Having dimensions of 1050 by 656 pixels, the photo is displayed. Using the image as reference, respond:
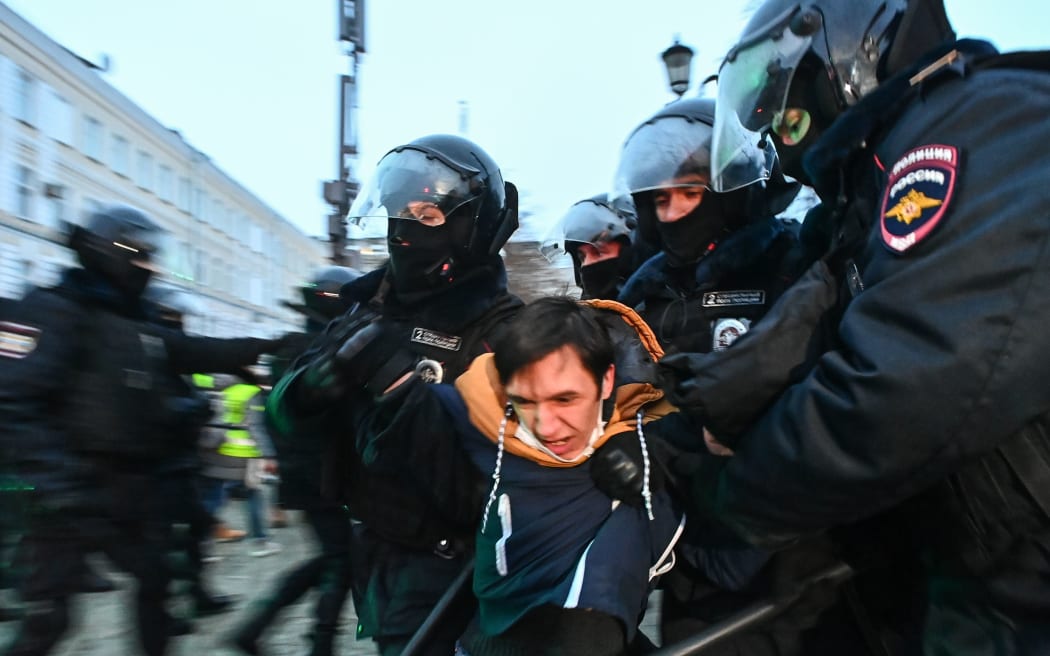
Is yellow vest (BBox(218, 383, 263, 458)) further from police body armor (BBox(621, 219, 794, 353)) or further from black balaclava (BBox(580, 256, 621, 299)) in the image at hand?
police body armor (BBox(621, 219, 794, 353))

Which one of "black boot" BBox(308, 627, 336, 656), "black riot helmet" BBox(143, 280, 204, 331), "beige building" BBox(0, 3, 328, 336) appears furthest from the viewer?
"beige building" BBox(0, 3, 328, 336)

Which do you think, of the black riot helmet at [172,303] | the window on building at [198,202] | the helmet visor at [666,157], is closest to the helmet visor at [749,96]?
the helmet visor at [666,157]

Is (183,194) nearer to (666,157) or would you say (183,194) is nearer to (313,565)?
(313,565)

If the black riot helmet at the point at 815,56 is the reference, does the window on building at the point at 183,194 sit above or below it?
above

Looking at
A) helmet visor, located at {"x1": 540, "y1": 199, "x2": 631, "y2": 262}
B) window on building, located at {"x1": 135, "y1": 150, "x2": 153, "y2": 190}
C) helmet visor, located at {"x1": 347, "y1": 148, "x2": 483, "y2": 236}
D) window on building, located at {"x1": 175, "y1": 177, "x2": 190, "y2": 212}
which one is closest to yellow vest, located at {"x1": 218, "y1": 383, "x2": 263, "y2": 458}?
helmet visor, located at {"x1": 540, "y1": 199, "x2": 631, "y2": 262}

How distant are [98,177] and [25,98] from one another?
12.3ft

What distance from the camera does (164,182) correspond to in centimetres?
2808

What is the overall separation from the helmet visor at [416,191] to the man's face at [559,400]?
877 mm

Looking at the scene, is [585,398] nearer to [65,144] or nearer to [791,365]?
[791,365]

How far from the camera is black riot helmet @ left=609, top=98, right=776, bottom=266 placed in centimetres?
231

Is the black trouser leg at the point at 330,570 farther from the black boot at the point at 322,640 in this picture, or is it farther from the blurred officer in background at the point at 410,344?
the blurred officer in background at the point at 410,344

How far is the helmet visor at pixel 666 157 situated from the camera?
231 centimetres

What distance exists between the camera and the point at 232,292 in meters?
34.2

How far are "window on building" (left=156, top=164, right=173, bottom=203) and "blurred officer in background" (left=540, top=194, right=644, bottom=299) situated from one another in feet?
88.4
